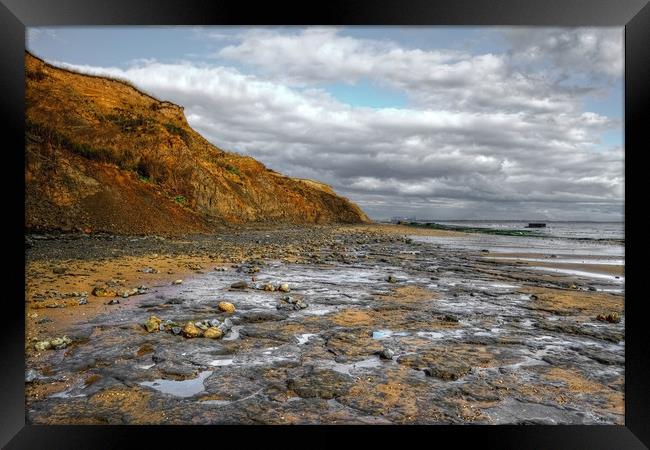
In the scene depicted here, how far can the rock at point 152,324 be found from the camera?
18.4 feet

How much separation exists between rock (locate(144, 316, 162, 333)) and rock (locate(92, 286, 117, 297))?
2.23 m

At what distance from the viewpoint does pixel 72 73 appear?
29.0 meters

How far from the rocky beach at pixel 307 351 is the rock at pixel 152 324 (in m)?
0.03

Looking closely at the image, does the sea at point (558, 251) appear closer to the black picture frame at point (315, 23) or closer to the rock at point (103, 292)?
the black picture frame at point (315, 23)

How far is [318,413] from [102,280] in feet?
23.0

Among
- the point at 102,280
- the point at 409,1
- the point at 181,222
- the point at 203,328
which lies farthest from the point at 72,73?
the point at 409,1

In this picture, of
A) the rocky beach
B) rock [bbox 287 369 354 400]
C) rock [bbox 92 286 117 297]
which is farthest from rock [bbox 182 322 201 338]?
rock [bbox 92 286 117 297]

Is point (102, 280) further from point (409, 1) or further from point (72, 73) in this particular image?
point (72, 73)

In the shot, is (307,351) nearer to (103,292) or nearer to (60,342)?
(60,342)

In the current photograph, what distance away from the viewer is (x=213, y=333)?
217 inches

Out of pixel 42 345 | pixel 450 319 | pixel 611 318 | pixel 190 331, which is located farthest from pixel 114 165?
pixel 611 318

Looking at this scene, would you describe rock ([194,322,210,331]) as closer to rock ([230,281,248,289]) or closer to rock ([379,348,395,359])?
rock ([379,348,395,359])

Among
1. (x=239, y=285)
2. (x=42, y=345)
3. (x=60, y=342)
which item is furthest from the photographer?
(x=239, y=285)

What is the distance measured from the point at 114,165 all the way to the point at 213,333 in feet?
66.1
